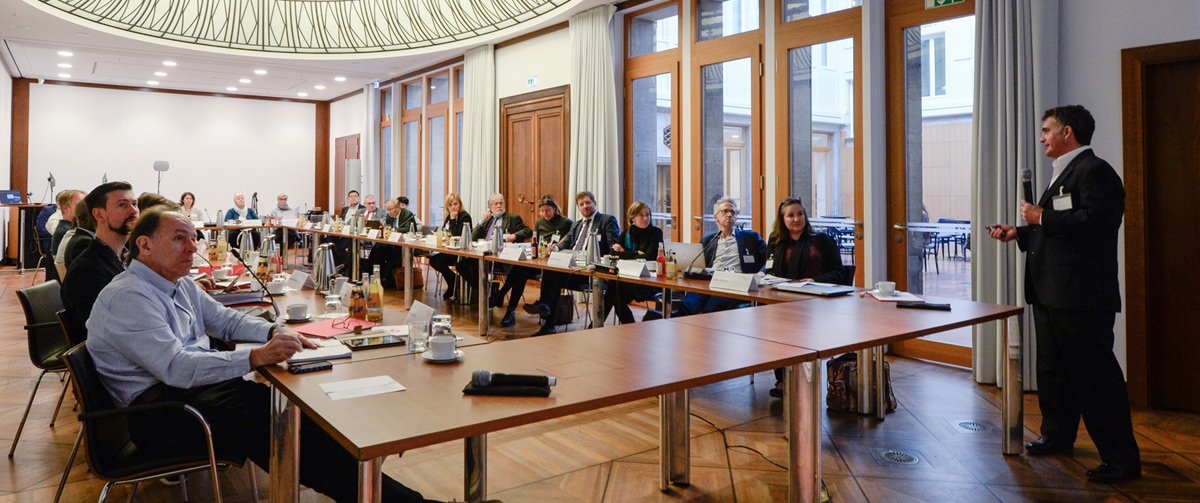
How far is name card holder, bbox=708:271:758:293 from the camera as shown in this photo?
3.84m

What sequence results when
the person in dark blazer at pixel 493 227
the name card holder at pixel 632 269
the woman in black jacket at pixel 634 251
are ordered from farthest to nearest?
the person in dark blazer at pixel 493 227
the woman in black jacket at pixel 634 251
the name card holder at pixel 632 269

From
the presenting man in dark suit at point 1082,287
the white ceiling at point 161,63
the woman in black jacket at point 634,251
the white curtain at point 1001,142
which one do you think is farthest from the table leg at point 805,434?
the white ceiling at point 161,63

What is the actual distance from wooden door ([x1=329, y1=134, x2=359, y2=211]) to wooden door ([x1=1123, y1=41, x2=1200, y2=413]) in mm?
12021

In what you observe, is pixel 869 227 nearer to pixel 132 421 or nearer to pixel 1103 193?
pixel 1103 193

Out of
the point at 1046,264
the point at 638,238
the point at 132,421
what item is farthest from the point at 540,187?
the point at 132,421

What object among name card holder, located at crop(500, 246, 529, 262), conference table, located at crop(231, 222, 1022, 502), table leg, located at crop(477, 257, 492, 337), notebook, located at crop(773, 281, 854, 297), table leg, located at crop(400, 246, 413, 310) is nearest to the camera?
conference table, located at crop(231, 222, 1022, 502)

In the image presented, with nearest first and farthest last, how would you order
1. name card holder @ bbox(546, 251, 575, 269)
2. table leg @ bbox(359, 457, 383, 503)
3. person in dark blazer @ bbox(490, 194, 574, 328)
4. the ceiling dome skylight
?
table leg @ bbox(359, 457, 383, 503)
name card holder @ bbox(546, 251, 575, 269)
person in dark blazer @ bbox(490, 194, 574, 328)
the ceiling dome skylight

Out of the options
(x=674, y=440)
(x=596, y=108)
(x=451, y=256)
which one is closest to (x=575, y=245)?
(x=596, y=108)

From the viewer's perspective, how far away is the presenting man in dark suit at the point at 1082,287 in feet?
9.51

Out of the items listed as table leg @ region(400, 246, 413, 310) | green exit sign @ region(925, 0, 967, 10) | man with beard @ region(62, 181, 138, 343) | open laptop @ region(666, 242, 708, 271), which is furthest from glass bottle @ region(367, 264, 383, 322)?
table leg @ region(400, 246, 413, 310)

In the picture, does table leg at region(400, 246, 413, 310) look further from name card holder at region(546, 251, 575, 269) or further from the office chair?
the office chair

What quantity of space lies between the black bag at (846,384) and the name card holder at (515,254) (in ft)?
8.48

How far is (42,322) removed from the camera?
3.24 meters

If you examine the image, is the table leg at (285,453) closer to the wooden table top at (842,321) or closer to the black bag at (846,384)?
the wooden table top at (842,321)
